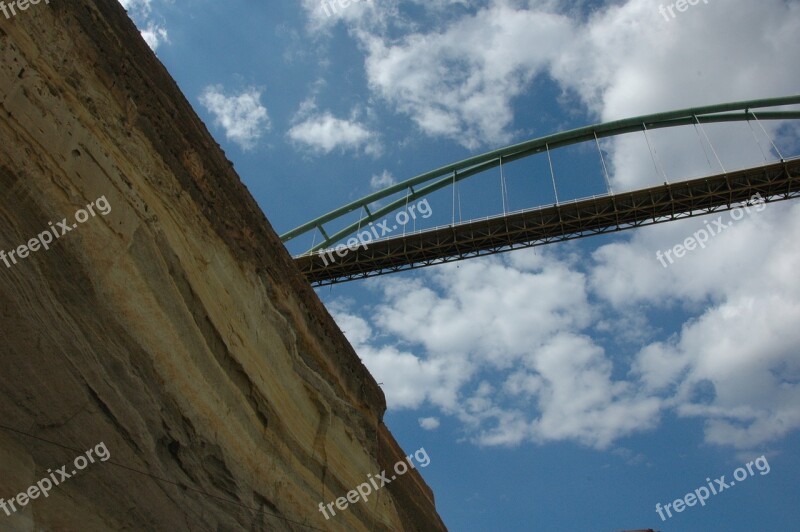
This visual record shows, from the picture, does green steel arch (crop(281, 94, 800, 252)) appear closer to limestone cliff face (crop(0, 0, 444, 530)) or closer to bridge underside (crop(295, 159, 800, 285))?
bridge underside (crop(295, 159, 800, 285))

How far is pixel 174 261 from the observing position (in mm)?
6348

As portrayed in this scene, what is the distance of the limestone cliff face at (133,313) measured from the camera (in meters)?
5.05

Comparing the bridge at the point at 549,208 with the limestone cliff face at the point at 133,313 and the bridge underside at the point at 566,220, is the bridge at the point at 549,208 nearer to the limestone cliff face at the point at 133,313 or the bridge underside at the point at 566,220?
the bridge underside at the point at 566,220

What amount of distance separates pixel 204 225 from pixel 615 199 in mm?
21863

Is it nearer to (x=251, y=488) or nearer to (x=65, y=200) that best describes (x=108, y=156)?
(x=65, y=200)

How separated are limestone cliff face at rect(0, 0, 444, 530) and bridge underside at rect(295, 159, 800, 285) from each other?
64.8 ft

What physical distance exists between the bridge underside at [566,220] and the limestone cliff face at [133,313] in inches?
778

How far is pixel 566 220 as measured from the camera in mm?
26562

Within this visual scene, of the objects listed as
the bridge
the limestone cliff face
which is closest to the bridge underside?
the bridge

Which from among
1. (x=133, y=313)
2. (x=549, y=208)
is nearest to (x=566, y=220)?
(x=549, y=208)

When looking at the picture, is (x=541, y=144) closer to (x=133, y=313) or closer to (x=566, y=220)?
(x=566, y=220)

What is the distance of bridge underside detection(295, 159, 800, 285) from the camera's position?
25250 millimetres

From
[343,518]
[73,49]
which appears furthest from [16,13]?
[343,518]

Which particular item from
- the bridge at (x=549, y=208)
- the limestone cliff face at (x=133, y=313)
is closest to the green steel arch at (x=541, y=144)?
the bridge at (x=549, y=208)
